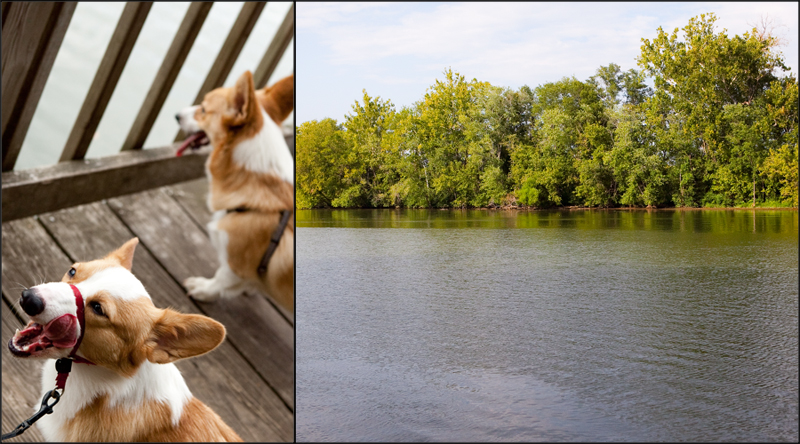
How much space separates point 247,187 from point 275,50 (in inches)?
21.9

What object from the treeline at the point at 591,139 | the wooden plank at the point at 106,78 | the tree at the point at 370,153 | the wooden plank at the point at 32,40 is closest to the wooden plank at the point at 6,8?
the wooden plank at the point at 32,40

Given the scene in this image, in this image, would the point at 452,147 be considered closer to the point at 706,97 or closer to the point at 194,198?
the point at 706,97

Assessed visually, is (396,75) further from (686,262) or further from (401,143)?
(686,262)

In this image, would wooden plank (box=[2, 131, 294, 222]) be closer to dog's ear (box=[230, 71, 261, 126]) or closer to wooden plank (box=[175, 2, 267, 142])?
dog's ear (box=[230, 71, 261, 126])

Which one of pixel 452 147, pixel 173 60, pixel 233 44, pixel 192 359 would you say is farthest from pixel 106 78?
pixel 452 147

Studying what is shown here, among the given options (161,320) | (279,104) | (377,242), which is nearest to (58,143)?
(279,104)

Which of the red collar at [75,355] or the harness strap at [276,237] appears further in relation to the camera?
the harness strap at [276,237]

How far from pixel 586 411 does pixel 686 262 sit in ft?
6.28

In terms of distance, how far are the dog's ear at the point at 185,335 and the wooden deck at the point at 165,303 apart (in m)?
0.24

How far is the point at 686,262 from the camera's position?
10.2 feet

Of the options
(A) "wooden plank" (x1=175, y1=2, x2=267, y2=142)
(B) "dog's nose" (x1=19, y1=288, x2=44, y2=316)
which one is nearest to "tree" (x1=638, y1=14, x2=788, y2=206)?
(A) "wooden plank" (x1=175, y1=2, x2=267, y2=142)

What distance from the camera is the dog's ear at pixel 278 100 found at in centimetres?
75

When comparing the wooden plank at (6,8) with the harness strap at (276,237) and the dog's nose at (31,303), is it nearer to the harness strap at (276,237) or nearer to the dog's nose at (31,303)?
the harness strap at (276,237)

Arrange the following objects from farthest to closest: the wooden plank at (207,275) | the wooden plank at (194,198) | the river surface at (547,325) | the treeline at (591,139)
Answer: the river surface at (547,325) → the treeline at (591,139) → the wooden plank at (194,198) → the wooden plank at (207,275)
